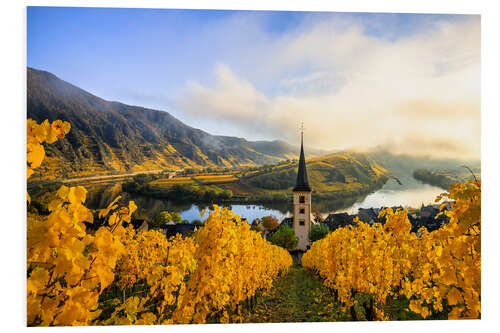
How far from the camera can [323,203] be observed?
12.7ft

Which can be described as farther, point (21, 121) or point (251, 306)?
point (251, 306)

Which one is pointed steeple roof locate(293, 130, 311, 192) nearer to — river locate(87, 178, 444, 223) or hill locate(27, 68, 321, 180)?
hill locate(27, 68, 321, 180)

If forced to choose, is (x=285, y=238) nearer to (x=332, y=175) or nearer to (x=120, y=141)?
(x=332, y=175)

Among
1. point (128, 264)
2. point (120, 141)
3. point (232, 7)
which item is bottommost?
point (128, 264)

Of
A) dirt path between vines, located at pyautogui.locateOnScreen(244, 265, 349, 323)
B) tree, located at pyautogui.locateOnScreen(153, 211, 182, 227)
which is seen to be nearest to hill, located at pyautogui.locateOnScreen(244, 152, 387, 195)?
tree, located at pyautogui.locateOnScreen(153, 211, 182, 227)

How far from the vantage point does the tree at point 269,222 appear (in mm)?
3748

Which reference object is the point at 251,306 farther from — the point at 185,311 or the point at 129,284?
the point at 129,284

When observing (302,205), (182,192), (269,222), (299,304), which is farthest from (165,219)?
(299,304)

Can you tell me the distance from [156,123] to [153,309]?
6.93 feet

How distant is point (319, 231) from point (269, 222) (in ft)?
2.20

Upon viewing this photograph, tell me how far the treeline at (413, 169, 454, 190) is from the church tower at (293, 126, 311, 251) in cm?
132

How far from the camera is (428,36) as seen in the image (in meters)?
3.58

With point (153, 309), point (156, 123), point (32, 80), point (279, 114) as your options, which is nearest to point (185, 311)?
point (153, 309)

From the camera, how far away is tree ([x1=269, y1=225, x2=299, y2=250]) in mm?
3855
